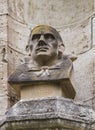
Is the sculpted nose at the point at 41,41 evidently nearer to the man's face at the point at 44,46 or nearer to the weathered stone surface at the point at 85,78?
the man's face at the point at 44,46

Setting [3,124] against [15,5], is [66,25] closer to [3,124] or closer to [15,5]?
[15,5]

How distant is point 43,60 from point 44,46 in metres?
0.09

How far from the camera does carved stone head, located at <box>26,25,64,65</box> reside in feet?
12.7

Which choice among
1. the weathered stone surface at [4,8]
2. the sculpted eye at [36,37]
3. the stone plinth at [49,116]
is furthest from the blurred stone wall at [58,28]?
the stone plinth at [49,116]

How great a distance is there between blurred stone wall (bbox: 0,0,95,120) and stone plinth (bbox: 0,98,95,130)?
1.86 ft

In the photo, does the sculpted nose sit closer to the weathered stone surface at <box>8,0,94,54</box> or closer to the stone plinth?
the stone plinth

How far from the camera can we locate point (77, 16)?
4691 mm

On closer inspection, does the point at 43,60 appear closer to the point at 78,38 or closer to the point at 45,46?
the point at 45,46

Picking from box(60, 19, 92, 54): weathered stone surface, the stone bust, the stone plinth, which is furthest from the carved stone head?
box(60, 19, 92, 54): weathered stone surface

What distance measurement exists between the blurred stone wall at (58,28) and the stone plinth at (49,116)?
57cm

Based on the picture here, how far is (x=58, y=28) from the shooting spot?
15.5 feet

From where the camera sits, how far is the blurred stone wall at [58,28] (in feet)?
14.3

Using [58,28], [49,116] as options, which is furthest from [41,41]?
[58,28]

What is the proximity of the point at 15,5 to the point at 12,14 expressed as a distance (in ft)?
0.27
